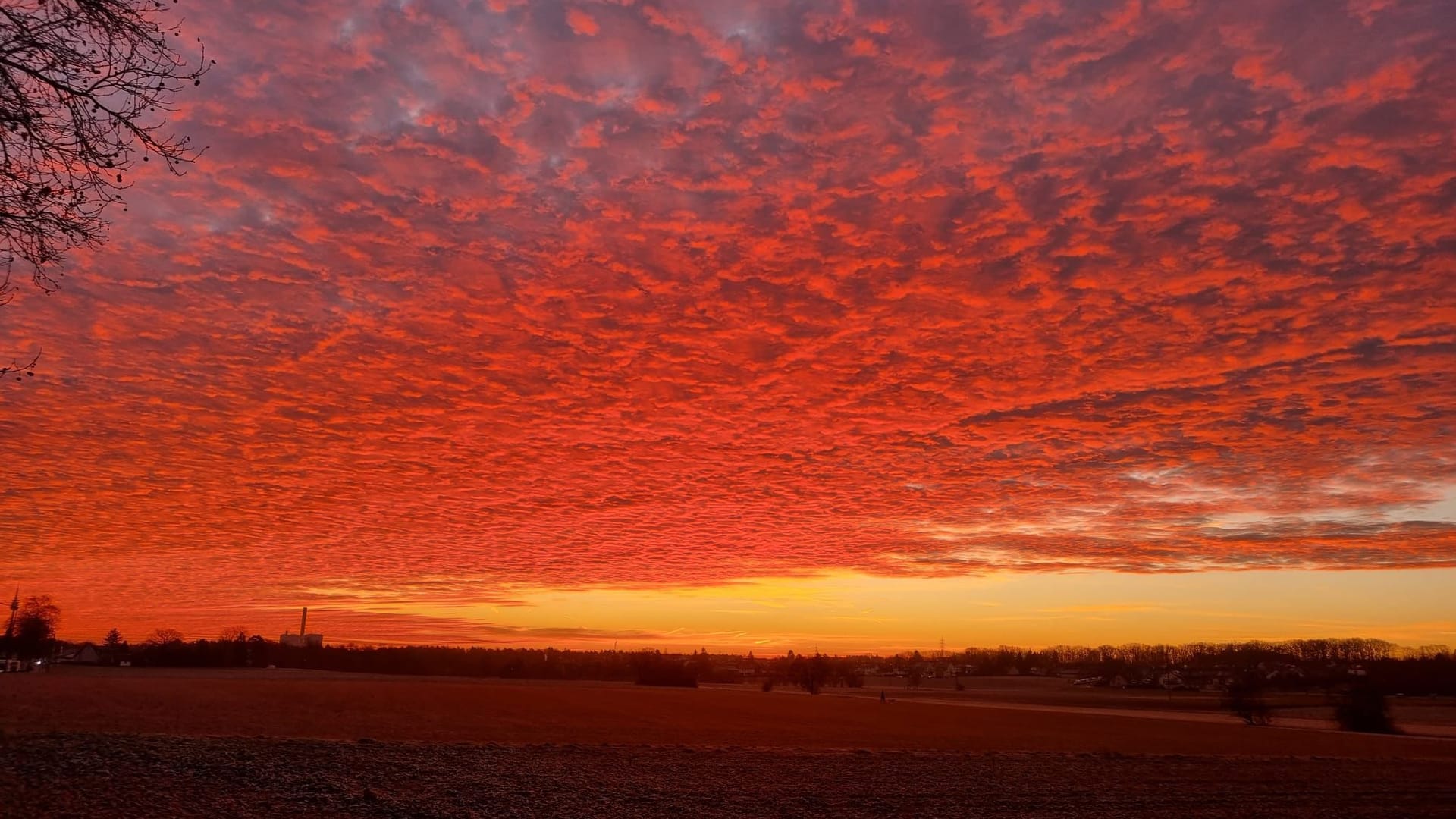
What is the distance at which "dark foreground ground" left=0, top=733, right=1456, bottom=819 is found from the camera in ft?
55.8

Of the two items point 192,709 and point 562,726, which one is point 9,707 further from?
point 562,726

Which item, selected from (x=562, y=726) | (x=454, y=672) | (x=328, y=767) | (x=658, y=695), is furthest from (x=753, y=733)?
(x=454, y=672)

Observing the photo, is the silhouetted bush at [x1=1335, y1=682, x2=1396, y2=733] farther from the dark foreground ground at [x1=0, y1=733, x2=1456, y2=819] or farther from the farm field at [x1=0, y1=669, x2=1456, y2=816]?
the dark foreground ground at [x1=0, y1=733, x2=1456, y2=819]

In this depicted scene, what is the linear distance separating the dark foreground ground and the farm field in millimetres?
97

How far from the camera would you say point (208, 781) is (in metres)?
18.1

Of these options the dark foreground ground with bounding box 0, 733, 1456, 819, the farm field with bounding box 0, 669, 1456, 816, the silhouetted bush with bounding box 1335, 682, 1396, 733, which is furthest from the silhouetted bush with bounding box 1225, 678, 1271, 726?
the dark foreground ground with bounding box 0, 733, 1456, 819

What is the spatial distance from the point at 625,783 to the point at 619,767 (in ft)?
9.98

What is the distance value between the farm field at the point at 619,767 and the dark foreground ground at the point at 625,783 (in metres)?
0.10

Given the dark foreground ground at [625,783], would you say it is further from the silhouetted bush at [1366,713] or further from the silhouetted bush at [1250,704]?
the silhouetted bush at [1250,704]

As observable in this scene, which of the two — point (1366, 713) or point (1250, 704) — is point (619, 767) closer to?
point (1366, 713)

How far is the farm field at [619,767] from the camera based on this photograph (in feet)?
59.0

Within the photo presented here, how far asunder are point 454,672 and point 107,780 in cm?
19568

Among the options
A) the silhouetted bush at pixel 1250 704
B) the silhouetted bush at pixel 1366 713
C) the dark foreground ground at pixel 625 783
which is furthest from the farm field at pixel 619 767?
the silhouetted bush at pixel 1250 704

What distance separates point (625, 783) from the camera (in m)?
23.6
